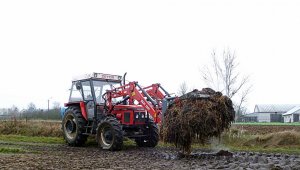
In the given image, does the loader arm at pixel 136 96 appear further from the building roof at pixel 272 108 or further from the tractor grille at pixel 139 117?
the building roof at pixel 272 108

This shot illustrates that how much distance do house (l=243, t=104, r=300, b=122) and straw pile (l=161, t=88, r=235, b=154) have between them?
76073 millimetres

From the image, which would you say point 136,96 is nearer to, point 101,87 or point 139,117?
point 139,117

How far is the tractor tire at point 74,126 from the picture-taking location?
15195mm

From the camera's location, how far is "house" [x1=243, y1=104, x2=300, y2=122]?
87.9m

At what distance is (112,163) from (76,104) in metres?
6.47

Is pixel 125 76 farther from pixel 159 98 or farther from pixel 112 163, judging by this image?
pixel 112 163

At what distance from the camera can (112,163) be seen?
996cm

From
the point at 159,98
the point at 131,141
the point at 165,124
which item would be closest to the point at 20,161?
the point at 165,124

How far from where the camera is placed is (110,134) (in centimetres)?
1381

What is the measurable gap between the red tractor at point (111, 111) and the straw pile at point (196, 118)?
1.84 metres

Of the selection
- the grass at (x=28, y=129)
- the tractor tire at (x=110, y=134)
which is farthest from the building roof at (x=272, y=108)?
→ the tractor tire at (x=110, y=134)

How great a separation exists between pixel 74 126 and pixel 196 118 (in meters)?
6.83

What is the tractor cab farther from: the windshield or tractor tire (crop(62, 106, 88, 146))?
tractor tire (crop(62, 106, 88, 146))

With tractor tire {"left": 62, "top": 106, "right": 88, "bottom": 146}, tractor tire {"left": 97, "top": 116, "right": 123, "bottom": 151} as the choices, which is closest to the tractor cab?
tractor tire {"left": 62, "top": 106, "right": 88, "bottom": 146}
